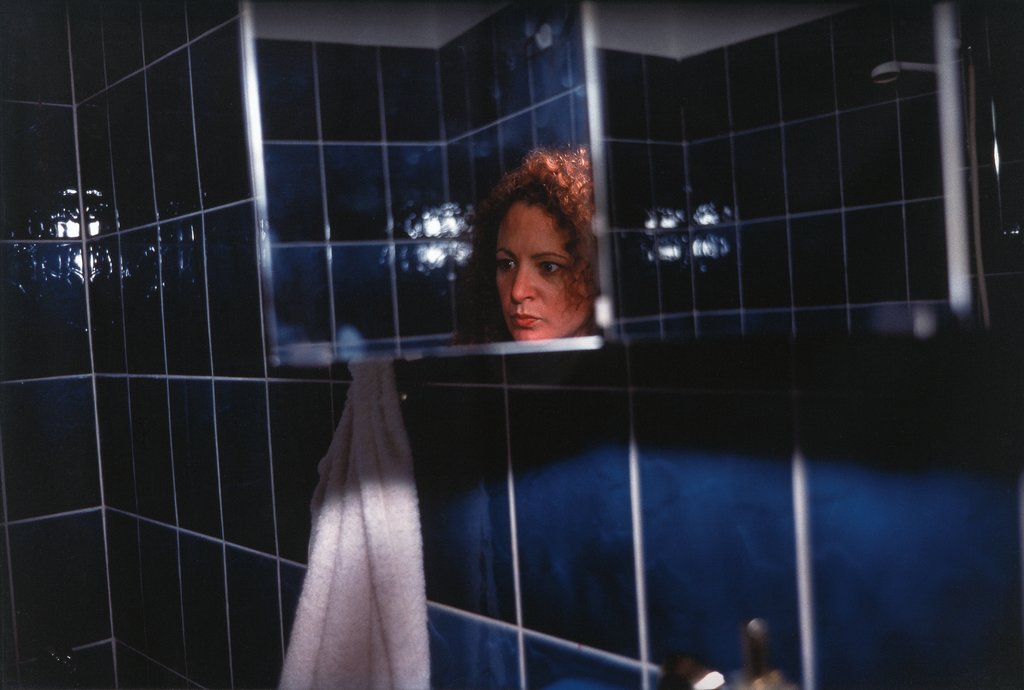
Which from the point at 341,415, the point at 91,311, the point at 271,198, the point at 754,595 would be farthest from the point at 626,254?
the point at 91,311

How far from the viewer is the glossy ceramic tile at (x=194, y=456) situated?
114 centimetres

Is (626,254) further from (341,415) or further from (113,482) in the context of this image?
(113,482)

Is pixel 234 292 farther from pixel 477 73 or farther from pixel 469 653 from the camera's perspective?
pixel 469 653

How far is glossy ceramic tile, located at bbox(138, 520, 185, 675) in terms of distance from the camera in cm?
119

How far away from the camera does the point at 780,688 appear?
0.60 meters

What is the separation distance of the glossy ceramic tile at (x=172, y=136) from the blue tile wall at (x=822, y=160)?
70 centimetres

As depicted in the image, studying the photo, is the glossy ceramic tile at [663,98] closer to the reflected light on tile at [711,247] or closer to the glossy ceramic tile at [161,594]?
the reflected light on tile at [711,247]

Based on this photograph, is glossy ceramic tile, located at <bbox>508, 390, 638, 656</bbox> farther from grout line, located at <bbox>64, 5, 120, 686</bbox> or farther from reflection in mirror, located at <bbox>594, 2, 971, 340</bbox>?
grout line, located at <bbox>64, 5, 120, 686</bbox>

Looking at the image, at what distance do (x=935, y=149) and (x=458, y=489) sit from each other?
55 centimetres

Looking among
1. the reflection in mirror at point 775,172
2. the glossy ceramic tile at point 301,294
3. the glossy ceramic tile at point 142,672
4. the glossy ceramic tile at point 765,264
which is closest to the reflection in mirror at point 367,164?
the glossy ceramic tile at point 301,294

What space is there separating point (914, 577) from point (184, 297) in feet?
3.17

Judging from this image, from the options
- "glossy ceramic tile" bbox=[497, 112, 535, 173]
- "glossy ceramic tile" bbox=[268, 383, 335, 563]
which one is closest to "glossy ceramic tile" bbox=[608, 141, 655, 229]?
"glossy ceramic tile" bbox=[497, 112, 535, 173]

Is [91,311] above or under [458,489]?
above

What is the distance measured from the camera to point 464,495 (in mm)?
865
